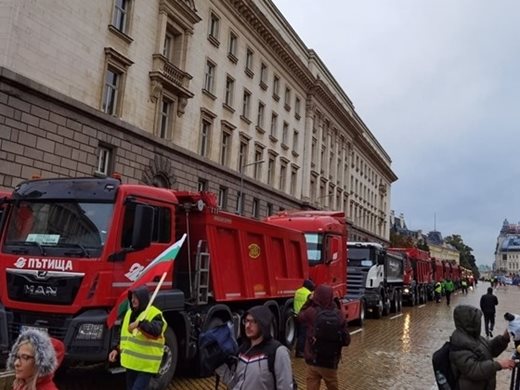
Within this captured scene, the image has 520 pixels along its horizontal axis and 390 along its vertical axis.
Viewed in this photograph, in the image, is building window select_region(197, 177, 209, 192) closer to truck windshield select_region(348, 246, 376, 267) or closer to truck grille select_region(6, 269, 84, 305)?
truck windshield select_region(348, 246, 376, 267)

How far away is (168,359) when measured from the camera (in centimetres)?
789

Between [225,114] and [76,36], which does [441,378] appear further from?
[225,114]

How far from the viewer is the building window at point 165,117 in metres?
27.5

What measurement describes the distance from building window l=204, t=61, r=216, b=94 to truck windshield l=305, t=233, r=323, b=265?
1867 centimetres

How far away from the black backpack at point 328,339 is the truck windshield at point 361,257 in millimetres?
15854

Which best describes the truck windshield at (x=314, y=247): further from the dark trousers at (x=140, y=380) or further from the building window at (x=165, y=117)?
the building window at (x=165, y=117)

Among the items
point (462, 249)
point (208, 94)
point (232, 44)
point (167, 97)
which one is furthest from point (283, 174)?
point (462, 249)

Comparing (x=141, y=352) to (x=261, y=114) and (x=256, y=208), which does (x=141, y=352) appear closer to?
(x=256, y=208)

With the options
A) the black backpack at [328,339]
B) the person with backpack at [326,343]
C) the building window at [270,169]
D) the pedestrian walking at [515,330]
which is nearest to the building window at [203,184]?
the building window at [270,169]

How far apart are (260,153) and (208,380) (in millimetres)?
30427

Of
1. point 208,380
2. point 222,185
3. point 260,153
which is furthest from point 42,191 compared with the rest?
point 260,153

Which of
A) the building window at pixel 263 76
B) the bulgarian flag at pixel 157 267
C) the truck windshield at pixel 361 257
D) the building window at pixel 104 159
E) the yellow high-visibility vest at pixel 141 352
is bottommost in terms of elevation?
the yellow high-visibility vest at pixel 141 352

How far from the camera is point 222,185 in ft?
108

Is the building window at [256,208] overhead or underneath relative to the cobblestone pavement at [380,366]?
overhead
